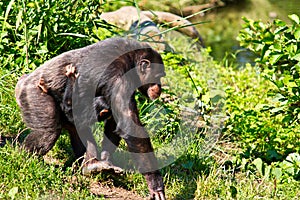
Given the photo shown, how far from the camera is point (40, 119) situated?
532 centimetres

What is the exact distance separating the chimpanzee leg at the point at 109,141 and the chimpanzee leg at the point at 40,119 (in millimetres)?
624

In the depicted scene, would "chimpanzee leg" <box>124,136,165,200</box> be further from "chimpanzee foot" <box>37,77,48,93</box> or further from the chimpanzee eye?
"chimpanzee foot" <box>37,77,48,93</box>

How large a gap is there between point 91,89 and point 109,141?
70cm

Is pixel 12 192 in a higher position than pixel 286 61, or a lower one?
lower

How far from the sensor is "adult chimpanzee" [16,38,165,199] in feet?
16.9

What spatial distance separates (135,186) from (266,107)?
159cm

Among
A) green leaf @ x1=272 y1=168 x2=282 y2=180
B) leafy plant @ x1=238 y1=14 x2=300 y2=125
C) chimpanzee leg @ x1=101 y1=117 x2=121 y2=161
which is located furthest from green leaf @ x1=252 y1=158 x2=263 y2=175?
chimpanzee leg @ x1=101 y1=117 x2=121 y2=161

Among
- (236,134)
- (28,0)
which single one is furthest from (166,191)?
(28,0)

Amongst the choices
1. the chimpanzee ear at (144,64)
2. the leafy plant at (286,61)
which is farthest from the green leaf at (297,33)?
the chimpanzee ear at (144,64)

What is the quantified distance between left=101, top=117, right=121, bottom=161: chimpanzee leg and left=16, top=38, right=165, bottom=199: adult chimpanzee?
0.88 ft

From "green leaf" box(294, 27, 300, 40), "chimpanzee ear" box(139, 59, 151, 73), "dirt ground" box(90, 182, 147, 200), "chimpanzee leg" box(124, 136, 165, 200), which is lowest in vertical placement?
"dirt ground" box(90, 182, 147, 200)

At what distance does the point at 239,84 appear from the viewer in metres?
8.92

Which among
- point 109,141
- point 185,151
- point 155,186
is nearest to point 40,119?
point 109,141

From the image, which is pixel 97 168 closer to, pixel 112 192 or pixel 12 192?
pixel 112 192
